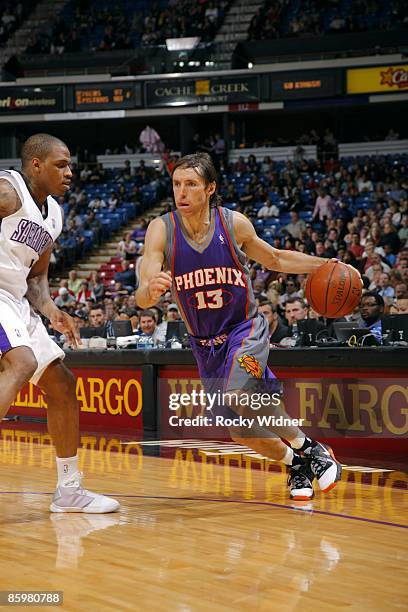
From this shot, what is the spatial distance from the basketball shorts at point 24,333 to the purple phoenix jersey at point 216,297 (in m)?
0.89

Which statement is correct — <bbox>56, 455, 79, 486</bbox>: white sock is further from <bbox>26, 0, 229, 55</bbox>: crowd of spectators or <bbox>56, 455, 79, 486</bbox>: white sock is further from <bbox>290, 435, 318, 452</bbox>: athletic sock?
<bbox>26, 0, 229, 55</bbox>: crowd of spectators

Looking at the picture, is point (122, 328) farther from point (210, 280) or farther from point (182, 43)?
point (182, 43)

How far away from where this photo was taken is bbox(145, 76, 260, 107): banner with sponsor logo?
916 inches

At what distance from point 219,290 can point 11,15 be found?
25.8 meters

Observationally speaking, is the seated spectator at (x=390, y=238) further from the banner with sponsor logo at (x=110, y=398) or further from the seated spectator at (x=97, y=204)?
the seated spectator at (x=97, y=204)

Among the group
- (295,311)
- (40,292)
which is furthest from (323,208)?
(40,292)

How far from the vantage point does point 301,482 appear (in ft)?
17.4

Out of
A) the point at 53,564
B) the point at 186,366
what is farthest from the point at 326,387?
the point at 53,564

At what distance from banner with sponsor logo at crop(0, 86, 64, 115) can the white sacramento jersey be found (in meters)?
21.1

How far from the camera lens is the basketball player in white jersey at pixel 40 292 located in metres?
4.60

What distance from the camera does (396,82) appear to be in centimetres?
2173

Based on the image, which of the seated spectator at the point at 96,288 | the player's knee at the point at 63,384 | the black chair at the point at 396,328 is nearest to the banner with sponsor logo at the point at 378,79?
the seated spectator at the point at 96,288

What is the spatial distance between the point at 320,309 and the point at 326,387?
2.18 metres

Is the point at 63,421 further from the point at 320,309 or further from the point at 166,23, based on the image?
the point at 166,23
